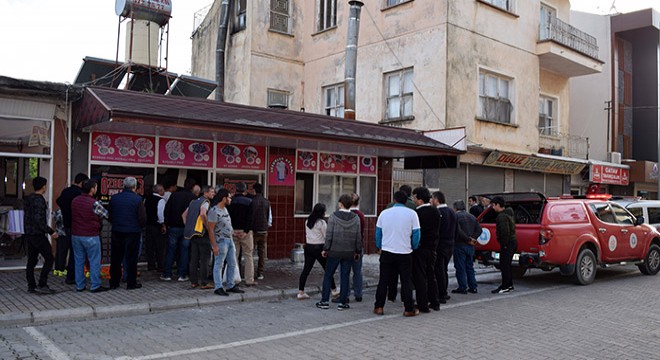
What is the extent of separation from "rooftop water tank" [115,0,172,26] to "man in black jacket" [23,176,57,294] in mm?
7122

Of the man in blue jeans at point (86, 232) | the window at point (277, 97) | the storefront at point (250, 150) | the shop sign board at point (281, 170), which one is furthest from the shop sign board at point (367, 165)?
the man in blue jeans at point (86, 232)

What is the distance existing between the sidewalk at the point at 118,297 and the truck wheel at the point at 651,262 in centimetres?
674

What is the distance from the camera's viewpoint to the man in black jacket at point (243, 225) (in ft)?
31.8

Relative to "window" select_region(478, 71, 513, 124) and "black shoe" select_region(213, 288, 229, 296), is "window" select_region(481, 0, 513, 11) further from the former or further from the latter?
"black shoe" select_region(213, 288, 229, 296)

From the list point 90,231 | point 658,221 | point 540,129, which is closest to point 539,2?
point 540,129

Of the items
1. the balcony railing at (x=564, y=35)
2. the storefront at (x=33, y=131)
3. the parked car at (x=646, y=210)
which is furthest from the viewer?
the balcony railing at (x=564, y=35)

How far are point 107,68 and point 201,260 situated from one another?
23.4ft

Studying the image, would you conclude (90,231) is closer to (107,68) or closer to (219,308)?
(219,308)

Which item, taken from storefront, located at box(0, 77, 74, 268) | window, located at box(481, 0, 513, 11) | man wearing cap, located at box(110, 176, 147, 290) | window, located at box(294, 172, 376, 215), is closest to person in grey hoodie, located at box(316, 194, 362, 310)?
man wearing cap, located at box(110, 176, 147, 290)

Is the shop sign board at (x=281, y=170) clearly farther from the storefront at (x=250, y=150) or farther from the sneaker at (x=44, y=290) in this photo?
the sneaker at (x=44, y=290)

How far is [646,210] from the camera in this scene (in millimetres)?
14141

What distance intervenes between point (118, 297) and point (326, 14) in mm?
15125

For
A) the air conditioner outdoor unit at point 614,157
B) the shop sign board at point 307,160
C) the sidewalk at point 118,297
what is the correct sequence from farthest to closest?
the air conditioner outdoor unit at point 614,157 < the shop sign board at point 307,160 < the sidewalk at point 118,297

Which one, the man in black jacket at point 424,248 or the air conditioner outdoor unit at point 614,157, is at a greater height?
the air conditioner outdoor unit at point 614,157
